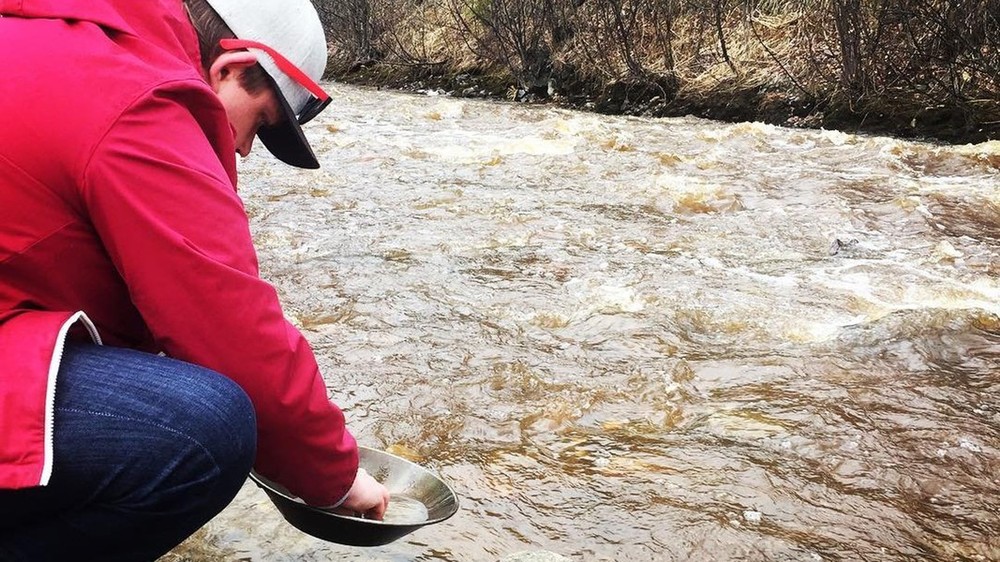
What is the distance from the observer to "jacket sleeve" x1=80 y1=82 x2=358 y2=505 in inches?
53.1

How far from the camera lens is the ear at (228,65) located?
1639 millimetres

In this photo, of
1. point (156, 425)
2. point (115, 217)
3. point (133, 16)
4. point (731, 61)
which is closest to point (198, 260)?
point (115, 217)

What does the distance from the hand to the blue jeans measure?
0.28 meters

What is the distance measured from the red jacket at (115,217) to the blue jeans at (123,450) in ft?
0.17

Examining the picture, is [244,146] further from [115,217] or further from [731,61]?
[731,61]

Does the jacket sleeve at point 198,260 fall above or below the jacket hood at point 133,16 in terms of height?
below

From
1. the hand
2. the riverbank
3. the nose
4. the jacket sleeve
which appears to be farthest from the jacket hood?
the riverbank

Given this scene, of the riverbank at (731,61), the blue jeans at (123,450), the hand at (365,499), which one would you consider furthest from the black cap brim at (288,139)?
the riverbank at (731,61)

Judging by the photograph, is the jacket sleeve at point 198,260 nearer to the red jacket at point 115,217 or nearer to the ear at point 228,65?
the red jacket at point 115,217

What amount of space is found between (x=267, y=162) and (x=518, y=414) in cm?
520

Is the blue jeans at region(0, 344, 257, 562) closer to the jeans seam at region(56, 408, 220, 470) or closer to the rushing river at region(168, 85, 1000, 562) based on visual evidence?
the jeans seam at region(56, 408, 220, 470)

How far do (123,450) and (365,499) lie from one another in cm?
49

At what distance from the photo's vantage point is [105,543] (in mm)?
1545

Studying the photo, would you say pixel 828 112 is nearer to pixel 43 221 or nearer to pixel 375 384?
pixel 375 384
